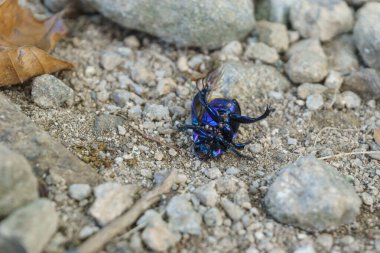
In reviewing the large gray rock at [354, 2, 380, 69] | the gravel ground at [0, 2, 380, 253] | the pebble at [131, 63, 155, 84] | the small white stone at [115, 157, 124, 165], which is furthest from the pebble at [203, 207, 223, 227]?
the large gray rock at [354, 2, 380, 69]

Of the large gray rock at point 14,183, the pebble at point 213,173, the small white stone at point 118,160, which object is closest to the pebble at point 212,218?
the pebble at point 213,173

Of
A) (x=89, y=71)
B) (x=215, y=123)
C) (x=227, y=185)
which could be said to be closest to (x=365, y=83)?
(x=215, y=123)

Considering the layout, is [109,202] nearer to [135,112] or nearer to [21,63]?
[135,112]

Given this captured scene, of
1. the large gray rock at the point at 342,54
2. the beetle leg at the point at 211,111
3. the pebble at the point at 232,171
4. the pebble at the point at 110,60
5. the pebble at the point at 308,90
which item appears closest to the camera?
the pebble at the point at 232,171

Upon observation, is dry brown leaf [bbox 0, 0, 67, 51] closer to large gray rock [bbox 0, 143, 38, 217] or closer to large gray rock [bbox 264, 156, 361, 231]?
large gray rock [bbox 0, 143, 38, 217]

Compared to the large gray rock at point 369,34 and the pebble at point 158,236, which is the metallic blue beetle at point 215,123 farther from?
the large gray rock at point 369,34

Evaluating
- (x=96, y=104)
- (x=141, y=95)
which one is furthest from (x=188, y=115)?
(x=96, y=104)

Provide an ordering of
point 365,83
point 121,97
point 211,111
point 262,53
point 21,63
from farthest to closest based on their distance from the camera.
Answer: point 262,53
point 365,83
point 121,97
point 211,111
point 21,63

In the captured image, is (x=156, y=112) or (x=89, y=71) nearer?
(x=156, y=112)
